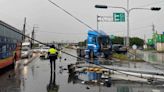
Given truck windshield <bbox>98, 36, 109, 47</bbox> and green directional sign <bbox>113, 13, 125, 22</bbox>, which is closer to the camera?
truck windshield <bbox>98, 36, 109, 47</bbox>

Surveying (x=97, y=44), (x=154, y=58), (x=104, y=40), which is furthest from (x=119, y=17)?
(x=97, y=44)

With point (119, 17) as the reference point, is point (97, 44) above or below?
below

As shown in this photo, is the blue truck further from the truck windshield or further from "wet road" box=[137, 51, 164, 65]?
"wet road" box=[137, 51, 164, 65]

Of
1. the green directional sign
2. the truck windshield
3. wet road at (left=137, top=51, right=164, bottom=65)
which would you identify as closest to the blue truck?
the truck windshield

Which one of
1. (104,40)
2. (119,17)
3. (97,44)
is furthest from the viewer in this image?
(119,17)

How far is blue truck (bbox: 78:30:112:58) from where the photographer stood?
1651 inches

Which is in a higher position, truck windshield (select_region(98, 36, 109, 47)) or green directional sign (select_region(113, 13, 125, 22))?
green directional sign (select_region(113, 13, 125, 22))

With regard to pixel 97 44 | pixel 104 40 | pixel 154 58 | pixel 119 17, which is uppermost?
pixel 119 17

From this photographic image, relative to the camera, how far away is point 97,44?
139ft

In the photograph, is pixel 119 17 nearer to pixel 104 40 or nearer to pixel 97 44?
pixel 104 40

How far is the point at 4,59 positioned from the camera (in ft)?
79.4

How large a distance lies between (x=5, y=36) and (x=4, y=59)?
160cm

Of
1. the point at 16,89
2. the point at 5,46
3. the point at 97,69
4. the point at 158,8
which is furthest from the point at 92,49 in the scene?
the point at 16,89

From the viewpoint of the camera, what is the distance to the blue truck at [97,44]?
138ft
